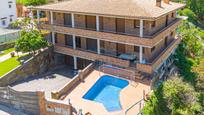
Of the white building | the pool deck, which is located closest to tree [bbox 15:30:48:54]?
the pool deck

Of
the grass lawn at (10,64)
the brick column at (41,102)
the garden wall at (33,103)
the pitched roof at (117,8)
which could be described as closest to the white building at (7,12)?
the grass lawn at (10,64)

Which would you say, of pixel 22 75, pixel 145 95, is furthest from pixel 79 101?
pixel 22 75

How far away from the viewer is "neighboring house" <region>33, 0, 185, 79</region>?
107ft

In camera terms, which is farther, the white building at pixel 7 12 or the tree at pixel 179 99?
the white building at pixel 7 12

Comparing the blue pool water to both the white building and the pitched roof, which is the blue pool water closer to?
the pitched roof

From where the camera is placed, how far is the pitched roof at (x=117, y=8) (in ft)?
106

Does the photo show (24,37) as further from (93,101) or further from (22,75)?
(93,101)

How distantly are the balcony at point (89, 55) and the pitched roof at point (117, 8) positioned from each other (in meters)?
5.29

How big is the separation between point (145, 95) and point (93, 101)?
526 cm

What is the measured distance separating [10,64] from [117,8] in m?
15.9

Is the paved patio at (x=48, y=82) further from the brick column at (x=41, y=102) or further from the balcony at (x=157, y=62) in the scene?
the balcony at (x=157, y=62)

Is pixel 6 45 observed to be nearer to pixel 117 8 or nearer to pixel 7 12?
pixel 7 12

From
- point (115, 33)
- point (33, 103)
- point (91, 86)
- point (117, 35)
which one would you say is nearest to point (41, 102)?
point (33, 103)

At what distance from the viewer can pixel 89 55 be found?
37156 millimetres
